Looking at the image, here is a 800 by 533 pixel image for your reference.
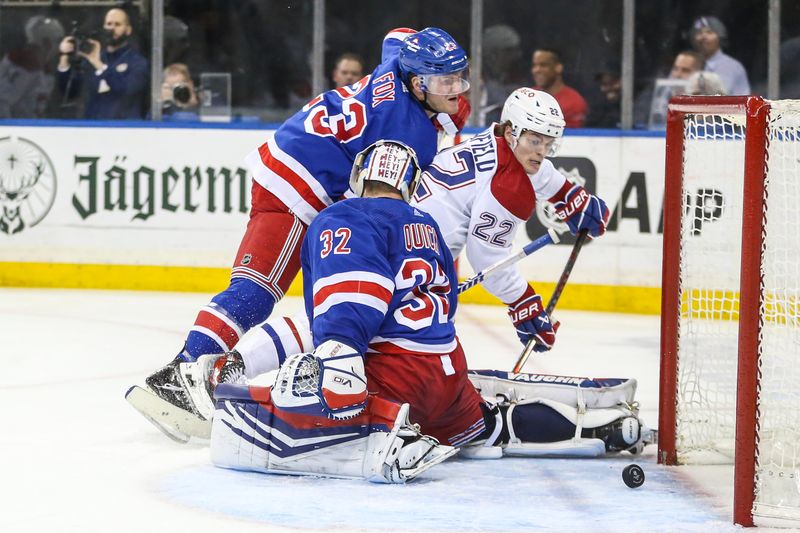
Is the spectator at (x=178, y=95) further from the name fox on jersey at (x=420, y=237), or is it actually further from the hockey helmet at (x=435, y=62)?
the name fox on jersey at (x=420, y=237)

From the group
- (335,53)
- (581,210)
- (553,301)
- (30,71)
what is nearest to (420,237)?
(581,210)

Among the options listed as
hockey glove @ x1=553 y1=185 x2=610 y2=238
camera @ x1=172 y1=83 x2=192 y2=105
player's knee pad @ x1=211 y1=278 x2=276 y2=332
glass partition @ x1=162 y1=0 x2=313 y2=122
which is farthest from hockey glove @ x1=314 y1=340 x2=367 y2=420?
camera @ x1=172 y1=83 x2=192 y2=105

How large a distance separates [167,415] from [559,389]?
0.92 m

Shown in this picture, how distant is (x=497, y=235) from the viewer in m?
3.55

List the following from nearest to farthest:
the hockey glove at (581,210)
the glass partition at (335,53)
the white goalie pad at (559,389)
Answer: the white goalie pad at (559,389) < the hockey glove at (581,210) < the glass partition at (335,53)

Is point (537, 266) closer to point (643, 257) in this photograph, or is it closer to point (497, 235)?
point (643, 257)

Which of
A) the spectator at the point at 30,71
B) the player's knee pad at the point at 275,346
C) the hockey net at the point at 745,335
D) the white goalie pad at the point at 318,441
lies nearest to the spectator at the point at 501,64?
the spectator at the point at 30,71

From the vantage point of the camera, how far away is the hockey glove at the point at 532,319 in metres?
3.51

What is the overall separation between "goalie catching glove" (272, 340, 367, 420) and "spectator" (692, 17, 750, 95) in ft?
12.4

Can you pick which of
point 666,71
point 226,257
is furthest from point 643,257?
point 226,257

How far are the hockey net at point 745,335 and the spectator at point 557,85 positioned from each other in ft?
6.66

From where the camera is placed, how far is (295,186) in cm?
335

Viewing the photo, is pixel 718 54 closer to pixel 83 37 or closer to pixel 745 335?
pixel 83 37

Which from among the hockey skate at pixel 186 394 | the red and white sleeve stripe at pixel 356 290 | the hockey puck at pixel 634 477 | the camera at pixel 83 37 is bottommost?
the hockey puck at pixel 634 477
